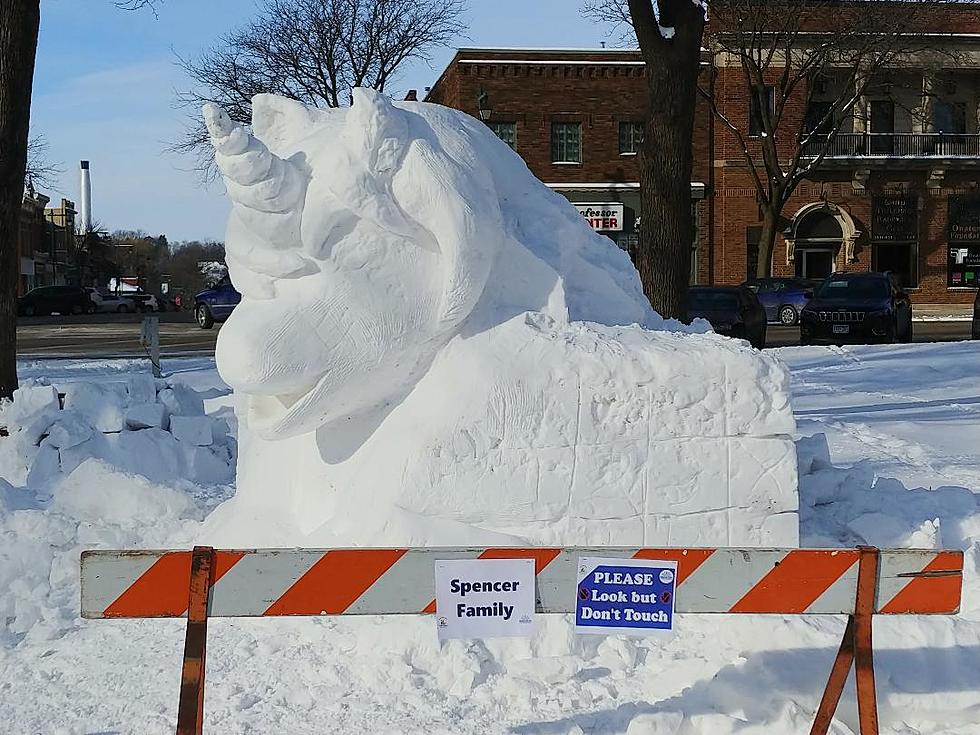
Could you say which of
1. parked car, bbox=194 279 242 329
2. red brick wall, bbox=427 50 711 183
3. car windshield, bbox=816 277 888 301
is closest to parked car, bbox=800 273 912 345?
car windshield, bbox=816 277 888 301

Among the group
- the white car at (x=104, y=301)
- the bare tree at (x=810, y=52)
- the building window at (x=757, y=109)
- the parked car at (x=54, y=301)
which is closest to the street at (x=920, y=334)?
the bare tree at (x=810, y=52)

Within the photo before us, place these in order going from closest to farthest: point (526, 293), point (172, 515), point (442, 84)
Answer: point (526, 293), point (172, 515), point (442, 84)

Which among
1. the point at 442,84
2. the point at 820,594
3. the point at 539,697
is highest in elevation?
the point at 442,84

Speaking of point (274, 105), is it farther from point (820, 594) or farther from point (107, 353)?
point (107, 353)

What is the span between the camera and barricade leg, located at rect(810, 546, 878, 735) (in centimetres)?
286

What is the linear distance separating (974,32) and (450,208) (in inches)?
1356

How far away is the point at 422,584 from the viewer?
2.80m

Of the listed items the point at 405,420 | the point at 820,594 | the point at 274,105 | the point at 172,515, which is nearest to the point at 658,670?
the point at 820,594

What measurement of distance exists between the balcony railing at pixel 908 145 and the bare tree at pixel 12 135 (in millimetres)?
29246

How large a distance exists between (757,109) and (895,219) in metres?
6.34

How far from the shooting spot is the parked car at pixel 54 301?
129ft

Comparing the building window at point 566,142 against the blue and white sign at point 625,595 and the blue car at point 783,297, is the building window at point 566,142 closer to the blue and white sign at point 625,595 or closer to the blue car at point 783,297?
the blue car at point 783,297

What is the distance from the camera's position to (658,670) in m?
3.69

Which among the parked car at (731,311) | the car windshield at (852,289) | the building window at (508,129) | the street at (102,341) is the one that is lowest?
the street at (102,341)
